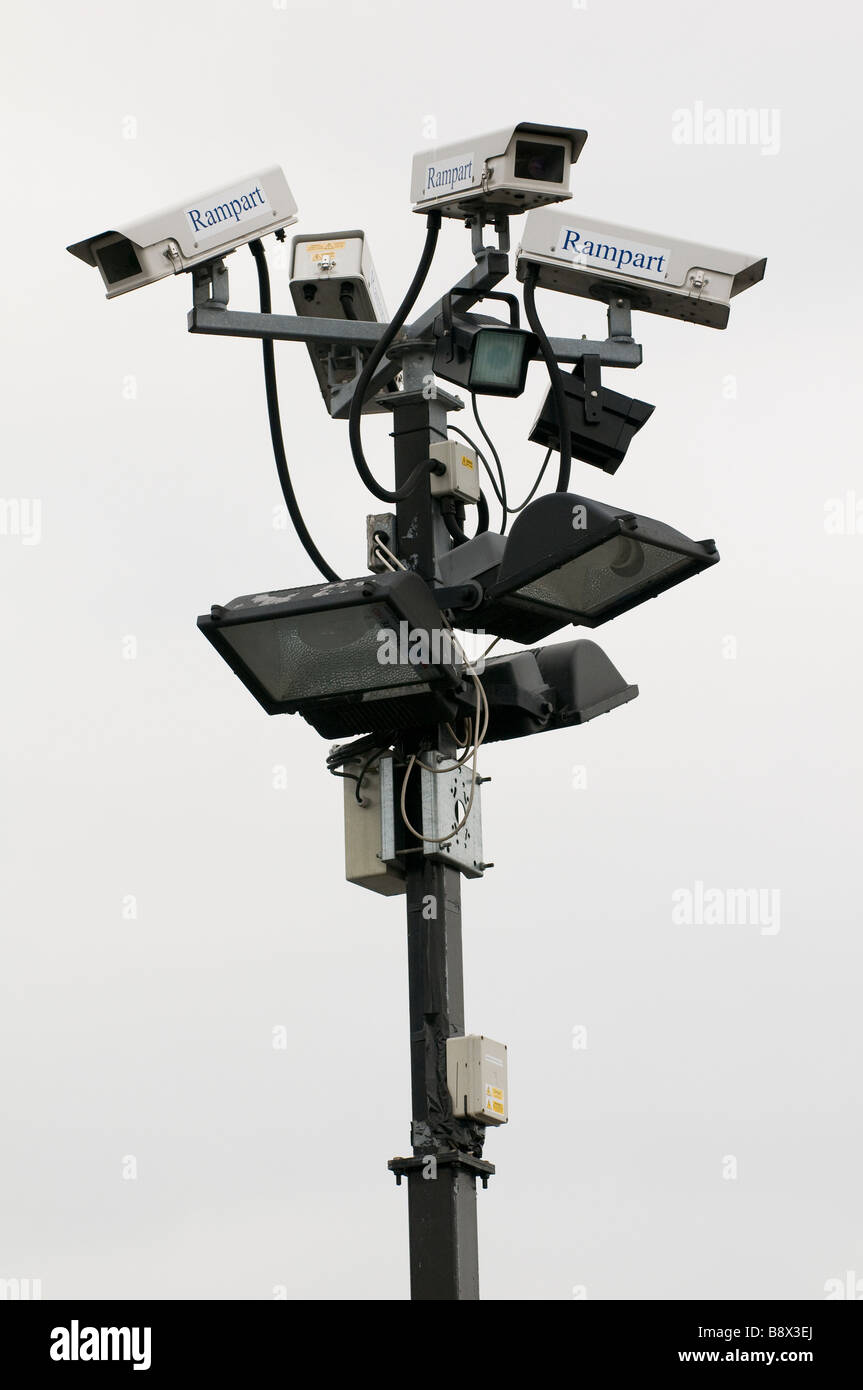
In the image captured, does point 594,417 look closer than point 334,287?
Yes

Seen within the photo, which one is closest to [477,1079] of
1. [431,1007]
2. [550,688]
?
[431,1007]

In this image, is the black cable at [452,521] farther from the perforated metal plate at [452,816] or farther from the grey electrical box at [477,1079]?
the grey electrical box at [477,1079]

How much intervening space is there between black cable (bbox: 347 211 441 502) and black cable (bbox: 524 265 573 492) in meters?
0.42

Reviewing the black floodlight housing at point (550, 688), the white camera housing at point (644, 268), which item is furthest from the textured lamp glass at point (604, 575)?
the white camera housing at point (644, 268)

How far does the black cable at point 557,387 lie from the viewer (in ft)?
30.7

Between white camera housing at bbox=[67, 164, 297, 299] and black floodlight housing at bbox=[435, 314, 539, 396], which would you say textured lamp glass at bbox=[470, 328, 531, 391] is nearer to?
black floodlight housing at bbox=[435, 314, 539, 396]

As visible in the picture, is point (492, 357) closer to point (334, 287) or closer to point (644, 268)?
point (644, 268)

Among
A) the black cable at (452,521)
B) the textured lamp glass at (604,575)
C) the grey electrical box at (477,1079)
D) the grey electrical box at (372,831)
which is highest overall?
the black cable at (452,521)

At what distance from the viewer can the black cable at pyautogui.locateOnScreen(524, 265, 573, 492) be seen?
30.7 feet

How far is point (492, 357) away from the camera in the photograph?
9461mm

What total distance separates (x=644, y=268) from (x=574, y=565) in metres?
1.69

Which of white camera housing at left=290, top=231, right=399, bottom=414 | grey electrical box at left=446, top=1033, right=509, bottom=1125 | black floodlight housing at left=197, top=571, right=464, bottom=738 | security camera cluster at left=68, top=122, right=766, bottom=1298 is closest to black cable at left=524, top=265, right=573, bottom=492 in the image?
security camera cluster at left=68, top=122, right=766, bottom=1298

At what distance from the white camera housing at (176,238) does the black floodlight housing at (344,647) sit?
1580 mm

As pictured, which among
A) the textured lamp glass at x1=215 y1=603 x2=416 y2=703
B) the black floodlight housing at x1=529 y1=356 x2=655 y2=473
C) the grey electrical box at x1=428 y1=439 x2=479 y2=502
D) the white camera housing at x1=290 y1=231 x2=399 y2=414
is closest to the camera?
the textured lamp glass at x1=215 y1=603 x2=416 y2=703
